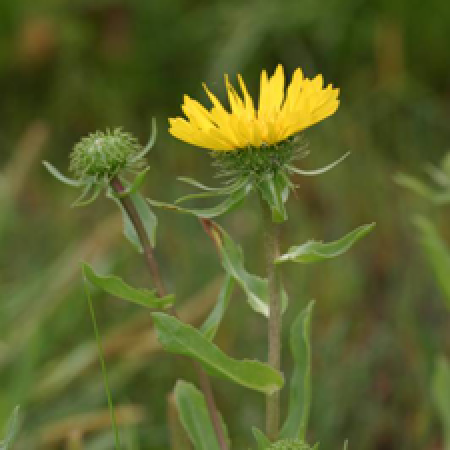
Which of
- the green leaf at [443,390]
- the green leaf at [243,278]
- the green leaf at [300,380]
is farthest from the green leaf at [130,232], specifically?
the green leaf at [443,390]

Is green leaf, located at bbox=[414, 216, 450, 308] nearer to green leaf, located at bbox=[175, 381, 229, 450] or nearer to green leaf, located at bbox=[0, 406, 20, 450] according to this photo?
green leaf, located at bbox=[175, 381, 229, 450]

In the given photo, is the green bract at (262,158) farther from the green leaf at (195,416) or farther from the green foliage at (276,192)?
A: the green leaf at (195,416)

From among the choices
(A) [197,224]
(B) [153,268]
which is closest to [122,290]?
(B) [153,268]

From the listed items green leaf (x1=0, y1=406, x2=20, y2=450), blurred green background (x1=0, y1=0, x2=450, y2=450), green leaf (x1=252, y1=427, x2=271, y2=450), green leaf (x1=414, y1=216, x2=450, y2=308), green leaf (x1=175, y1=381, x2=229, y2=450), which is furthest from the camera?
blurred green background (x1=0, y1=0, x2=450, y2=450)

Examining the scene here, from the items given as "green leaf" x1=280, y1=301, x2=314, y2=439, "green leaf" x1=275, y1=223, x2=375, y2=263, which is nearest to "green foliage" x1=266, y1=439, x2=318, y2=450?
"green leaf" x1=280, y1=301, x2=314, y2=439

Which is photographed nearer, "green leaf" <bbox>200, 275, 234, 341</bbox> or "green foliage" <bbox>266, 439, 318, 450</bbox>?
"green foliage" <bbox>266, 439, 318, 450</bbox>

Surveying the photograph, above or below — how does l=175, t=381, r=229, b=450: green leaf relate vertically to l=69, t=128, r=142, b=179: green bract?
below
